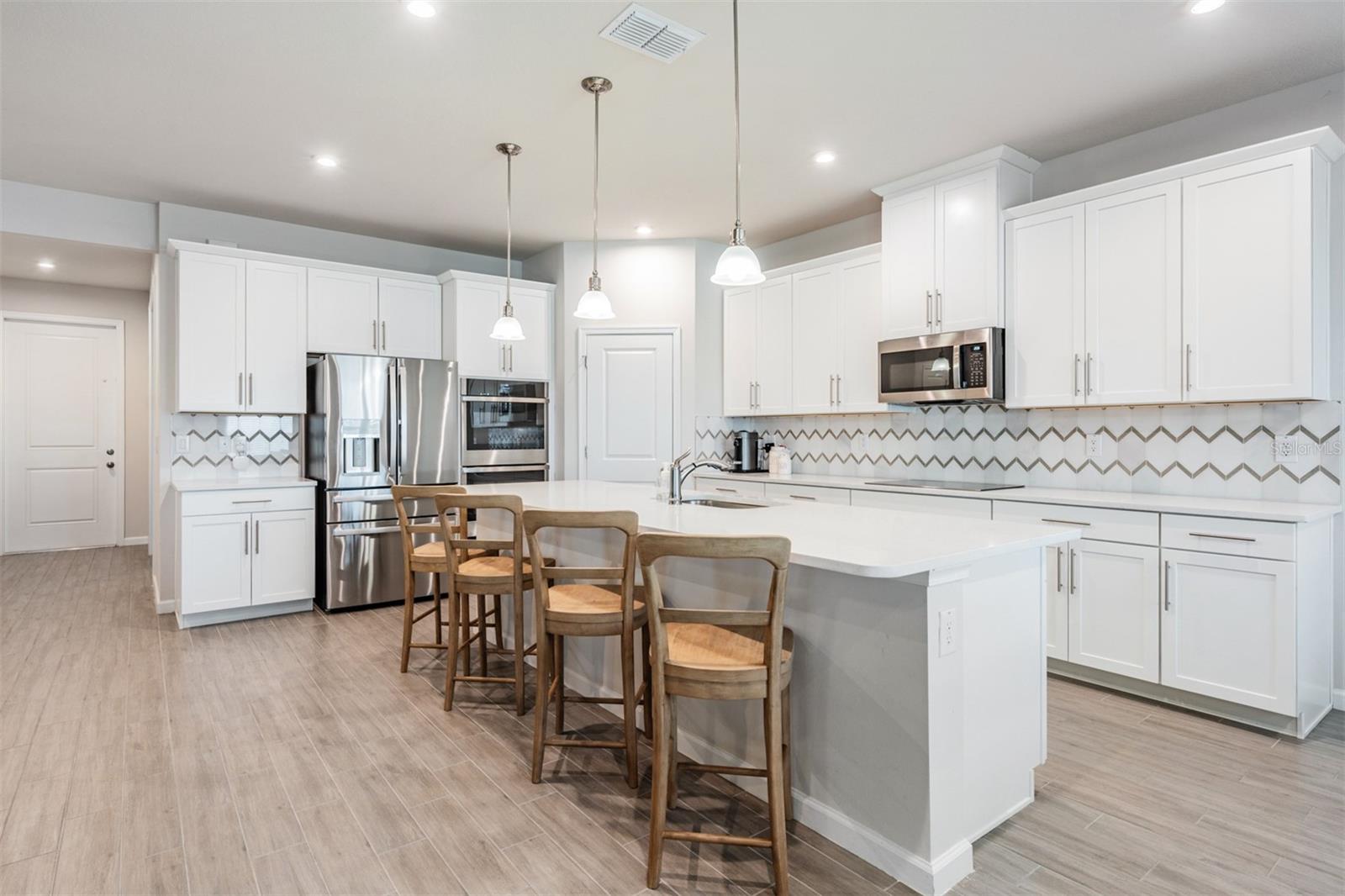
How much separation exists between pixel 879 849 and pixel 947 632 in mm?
618

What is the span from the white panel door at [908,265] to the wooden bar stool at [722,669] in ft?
9.32

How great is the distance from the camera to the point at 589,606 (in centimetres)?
238

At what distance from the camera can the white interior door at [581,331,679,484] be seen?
5.49m

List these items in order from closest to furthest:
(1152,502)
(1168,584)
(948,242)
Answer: (1168,584) → (1152,502) → (948,242)

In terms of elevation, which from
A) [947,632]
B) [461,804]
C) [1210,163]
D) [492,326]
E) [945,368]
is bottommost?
[461,804]

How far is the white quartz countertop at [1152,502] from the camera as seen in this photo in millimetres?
2705

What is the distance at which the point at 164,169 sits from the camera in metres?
4.02

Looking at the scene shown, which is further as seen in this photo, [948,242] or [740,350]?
[740,350]

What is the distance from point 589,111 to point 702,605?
237cm

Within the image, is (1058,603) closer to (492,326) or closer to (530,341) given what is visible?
(530,341)

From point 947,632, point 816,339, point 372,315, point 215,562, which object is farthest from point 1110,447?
point 215,562

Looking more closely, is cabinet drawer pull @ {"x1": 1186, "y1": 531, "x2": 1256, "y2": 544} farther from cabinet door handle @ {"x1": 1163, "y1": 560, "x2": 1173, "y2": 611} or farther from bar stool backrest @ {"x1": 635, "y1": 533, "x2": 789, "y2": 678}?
bar stool backrest @ {"x1": 635, "y1": 533, "x2": 789, "y2": 678}

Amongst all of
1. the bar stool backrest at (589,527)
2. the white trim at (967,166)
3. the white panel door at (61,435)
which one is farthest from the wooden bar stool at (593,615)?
the white panel door at (61,435)

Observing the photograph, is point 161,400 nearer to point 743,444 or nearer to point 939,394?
point 743,444
